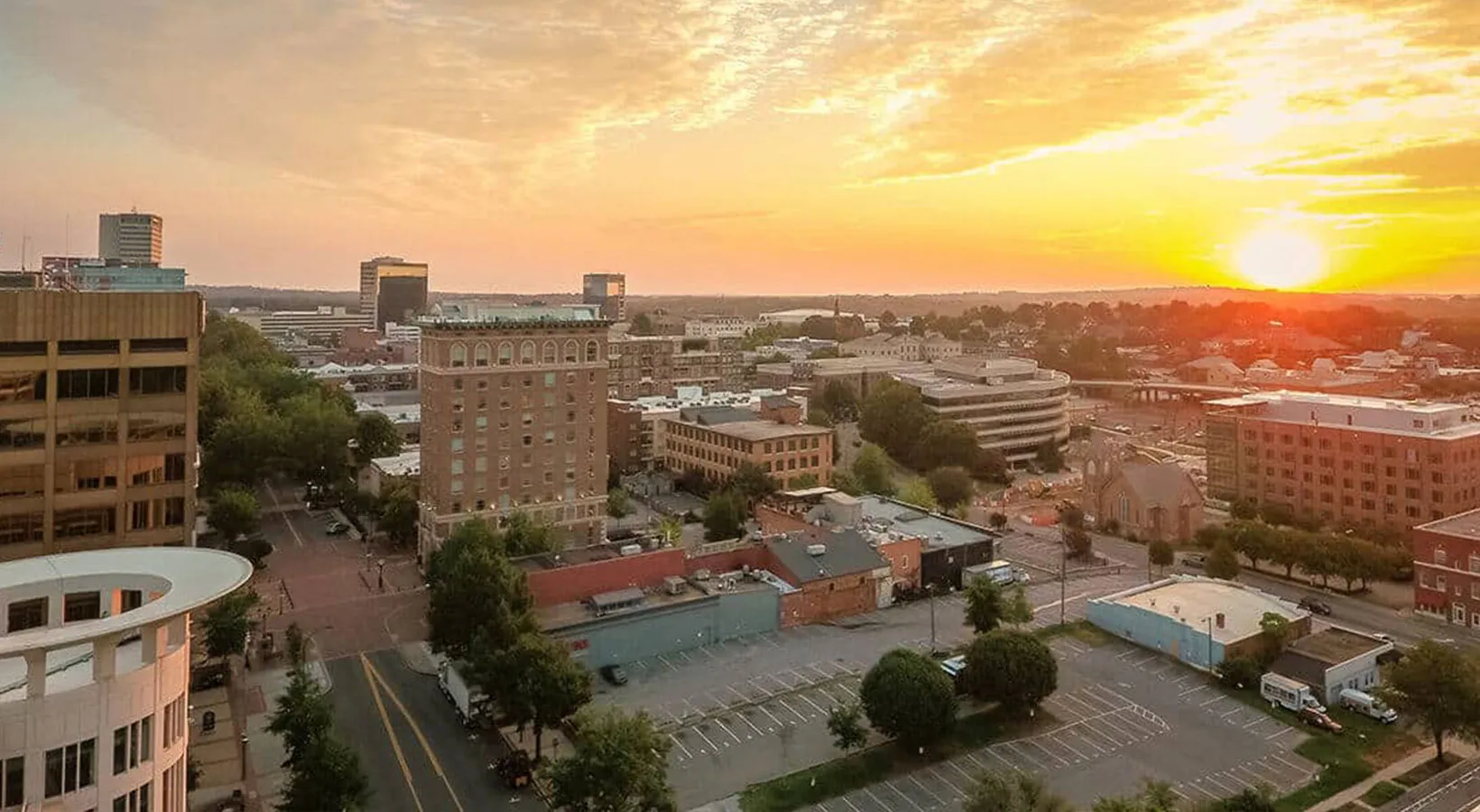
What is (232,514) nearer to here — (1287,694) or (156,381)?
(156,381)

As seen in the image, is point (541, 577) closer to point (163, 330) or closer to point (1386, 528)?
point (163, 330)

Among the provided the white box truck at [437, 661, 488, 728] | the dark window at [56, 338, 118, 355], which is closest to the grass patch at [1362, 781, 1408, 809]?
the white box truck at [437, 661, 488, 728]

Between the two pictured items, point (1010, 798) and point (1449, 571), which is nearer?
point (1010, 798)

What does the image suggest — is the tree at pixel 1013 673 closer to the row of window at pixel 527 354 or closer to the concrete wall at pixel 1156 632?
the concrete wall at pixel 1156 632

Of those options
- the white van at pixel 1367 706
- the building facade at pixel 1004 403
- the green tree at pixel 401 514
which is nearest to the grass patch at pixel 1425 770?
the white van at pixel 1367 706

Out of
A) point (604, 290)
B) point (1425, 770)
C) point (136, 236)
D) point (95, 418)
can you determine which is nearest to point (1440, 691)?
point (1425, 770)

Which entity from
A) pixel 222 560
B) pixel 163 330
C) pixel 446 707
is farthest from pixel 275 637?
pixel 222 560
